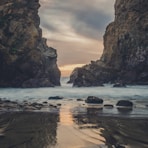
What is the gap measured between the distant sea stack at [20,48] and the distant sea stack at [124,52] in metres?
14.3

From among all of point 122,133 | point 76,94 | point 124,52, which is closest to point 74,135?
point 122,133

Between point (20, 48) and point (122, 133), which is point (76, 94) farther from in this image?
point (20, 48)

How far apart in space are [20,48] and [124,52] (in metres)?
41.5

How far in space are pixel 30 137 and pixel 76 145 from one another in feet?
8.49

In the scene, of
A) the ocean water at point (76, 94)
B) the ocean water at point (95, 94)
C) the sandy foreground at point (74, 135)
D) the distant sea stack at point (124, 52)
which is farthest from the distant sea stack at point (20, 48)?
the sandy foreground at point (74, 135)

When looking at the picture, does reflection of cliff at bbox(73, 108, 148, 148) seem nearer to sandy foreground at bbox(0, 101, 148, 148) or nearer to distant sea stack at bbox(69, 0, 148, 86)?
sandy foreground at bbox(0, 101, 148, 148)

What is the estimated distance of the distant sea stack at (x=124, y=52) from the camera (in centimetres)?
11394

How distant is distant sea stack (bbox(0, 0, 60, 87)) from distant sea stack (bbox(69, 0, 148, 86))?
14.3 meters

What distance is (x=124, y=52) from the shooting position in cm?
12688

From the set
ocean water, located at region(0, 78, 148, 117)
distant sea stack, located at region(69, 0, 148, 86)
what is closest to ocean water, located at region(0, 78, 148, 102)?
ocean water, located at region(0, 78, 148, 117)

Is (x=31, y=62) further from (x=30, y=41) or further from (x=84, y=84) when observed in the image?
(x=84, y=84)

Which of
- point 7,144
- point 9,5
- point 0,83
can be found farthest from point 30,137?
point 9,5

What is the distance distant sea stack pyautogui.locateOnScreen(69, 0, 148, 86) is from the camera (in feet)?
374

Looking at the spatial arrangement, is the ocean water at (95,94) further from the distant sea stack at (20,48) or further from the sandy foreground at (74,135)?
the distant sea stack at (20,48)
